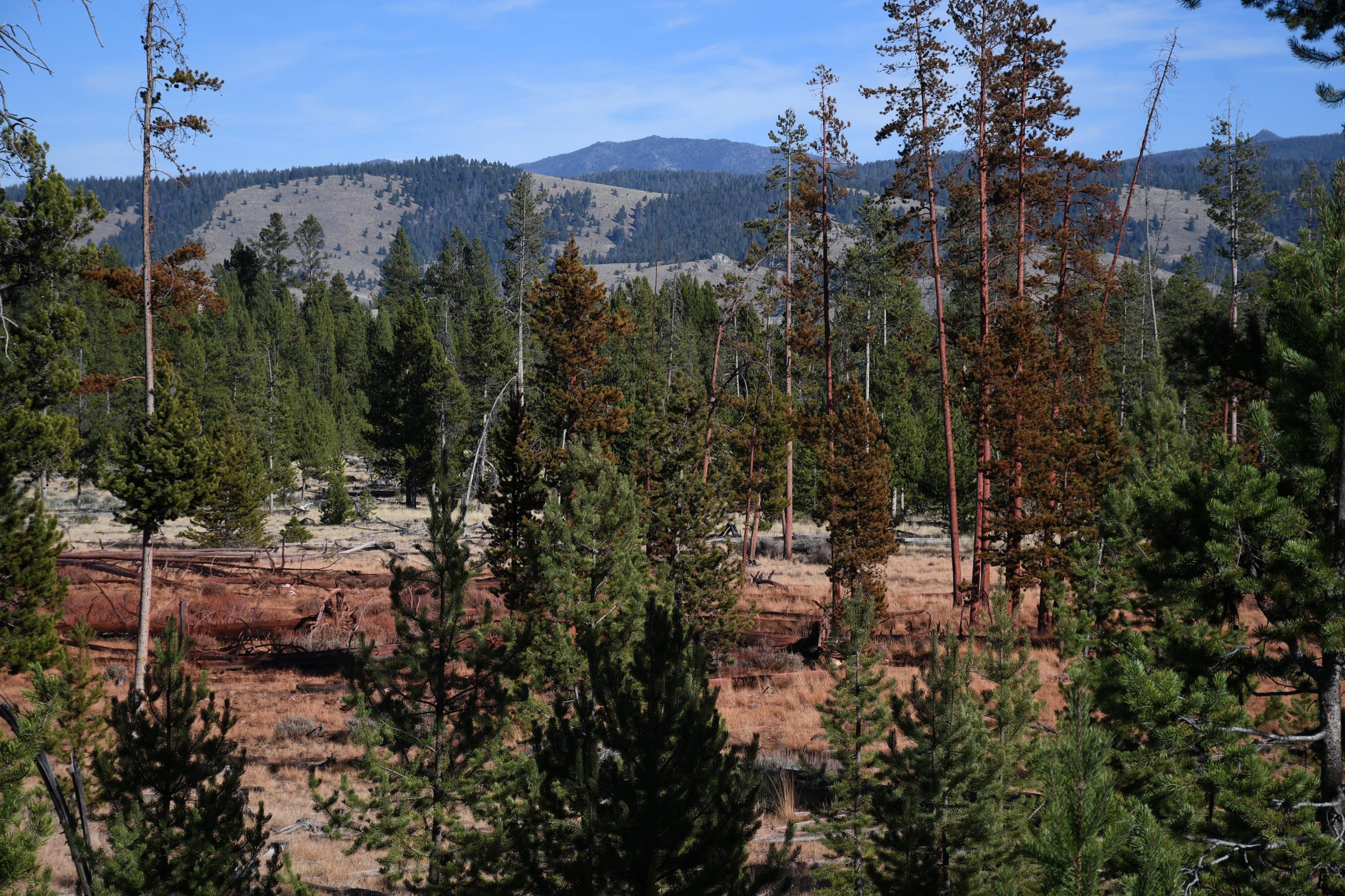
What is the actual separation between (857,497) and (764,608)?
7.77m

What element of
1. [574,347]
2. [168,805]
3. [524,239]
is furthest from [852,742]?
[524,239]

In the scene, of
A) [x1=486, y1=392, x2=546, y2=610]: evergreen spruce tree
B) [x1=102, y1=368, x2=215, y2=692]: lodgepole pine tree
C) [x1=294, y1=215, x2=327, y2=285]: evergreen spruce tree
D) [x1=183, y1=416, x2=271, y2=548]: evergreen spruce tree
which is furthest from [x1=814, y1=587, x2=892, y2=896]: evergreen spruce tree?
[x1=294, y1=215, x2=327, y2=285]: evergreen spruce tree

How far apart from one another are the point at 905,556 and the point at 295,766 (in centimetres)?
2895

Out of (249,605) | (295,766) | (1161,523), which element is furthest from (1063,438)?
(249,605)

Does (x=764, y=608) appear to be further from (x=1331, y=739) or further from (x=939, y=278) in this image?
(x=1331, y=739)

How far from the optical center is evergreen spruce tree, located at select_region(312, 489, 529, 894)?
28.5 ft

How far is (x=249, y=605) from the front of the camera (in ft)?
82.7

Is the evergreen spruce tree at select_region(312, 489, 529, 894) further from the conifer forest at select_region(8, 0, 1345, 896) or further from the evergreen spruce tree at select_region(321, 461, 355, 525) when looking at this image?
the evergreen spruce tree at select_region(321, 461, 355, 525)

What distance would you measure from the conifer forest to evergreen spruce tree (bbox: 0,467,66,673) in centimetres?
9

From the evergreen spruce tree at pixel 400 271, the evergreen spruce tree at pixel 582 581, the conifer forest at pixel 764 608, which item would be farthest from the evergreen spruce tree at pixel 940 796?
the evergreen spruce tree at pixel 400 271

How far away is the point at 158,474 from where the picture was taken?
16.3 metres

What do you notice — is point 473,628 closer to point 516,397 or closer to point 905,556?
point 516,397

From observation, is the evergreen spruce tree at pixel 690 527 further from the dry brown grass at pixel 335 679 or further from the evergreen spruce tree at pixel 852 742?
the evergreen spruce tree at pixel 852 742

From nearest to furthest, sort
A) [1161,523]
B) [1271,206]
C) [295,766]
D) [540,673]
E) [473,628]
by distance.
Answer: [1161,523] < [473,628] < [540,673] < [295,766] < [1271,206]
